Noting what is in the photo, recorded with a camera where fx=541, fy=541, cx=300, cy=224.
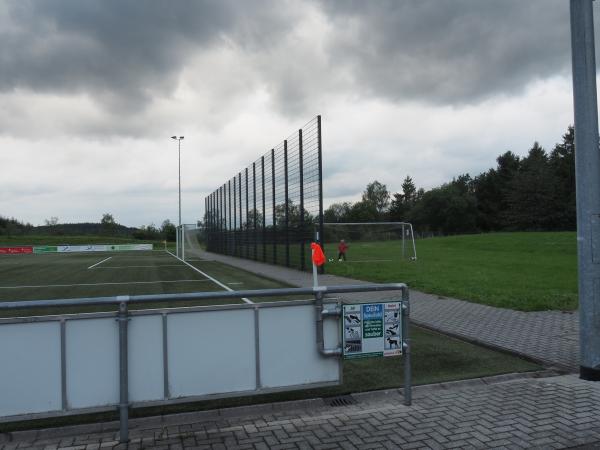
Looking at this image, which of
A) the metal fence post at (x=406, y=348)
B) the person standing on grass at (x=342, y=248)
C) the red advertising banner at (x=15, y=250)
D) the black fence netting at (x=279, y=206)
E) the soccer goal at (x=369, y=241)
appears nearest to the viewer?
the metal fence post at (x=406, y=348)

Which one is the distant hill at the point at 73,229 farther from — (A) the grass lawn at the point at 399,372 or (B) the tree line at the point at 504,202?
(A) the grass lawn at the point at 399,372

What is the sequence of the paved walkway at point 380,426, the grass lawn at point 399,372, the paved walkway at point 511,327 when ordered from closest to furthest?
1. the paved walkway at point 380,426
2. the grass lawn at point 399,372
3. the paved walkway at point 511,327

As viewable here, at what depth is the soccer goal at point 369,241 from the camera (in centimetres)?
3061

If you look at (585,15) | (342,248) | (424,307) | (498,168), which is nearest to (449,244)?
(342,248)

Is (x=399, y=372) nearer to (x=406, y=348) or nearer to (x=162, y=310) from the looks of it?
(x=406, y=348)

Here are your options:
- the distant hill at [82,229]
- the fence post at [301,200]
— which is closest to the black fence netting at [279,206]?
the fence post at [301,200]

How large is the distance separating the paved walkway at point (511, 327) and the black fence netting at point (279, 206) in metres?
10.4

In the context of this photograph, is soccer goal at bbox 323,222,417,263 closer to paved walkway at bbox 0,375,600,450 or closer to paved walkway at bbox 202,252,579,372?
paved walkway at bbox 202,252,579,372

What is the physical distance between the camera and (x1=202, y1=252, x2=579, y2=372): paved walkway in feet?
23.7

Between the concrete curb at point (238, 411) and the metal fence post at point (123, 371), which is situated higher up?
the metal fence post at point (123, 371)

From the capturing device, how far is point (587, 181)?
5953mm

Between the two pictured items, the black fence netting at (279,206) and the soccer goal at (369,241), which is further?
the soccer goal at (369,241)

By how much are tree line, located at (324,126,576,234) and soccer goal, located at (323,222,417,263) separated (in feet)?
157

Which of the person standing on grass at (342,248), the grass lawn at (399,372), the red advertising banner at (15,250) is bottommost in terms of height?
the grass lawn at (399,372)
